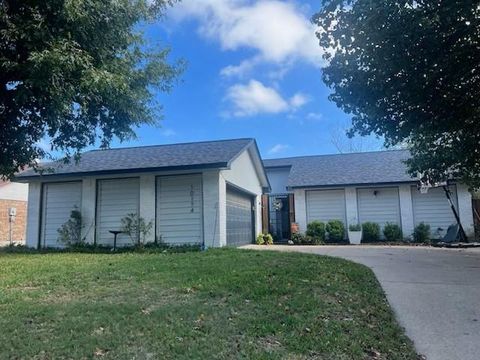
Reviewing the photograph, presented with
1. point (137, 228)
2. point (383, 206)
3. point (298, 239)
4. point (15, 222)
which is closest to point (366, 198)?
point (383, 206)

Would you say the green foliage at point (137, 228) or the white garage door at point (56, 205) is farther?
the white garage door at point (56, 205)

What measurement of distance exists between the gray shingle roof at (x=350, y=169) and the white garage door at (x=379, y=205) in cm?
67

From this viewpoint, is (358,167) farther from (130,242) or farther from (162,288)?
(162,288)

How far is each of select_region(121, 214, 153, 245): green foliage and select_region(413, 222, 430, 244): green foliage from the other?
38.6 ft

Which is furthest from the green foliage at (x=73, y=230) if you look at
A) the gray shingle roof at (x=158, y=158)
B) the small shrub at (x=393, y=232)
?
the small shrub at (x=393, y=232)

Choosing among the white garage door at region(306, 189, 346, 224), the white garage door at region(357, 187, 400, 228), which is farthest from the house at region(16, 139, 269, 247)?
the white garage door at region(357, 187, 400, 228)

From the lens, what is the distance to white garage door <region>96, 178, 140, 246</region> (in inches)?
591

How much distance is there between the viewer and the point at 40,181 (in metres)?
16.2

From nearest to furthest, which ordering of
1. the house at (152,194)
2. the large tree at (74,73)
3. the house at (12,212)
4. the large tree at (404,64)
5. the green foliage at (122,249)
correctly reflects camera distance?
1. the large tree at (74,73)
2. the large tree at (404,64)
3. the green foliage at (122,249)
4. the house at (152,194)
5. the house at (12,212)

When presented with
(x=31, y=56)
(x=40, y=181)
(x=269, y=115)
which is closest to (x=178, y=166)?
(x=40, y=181)

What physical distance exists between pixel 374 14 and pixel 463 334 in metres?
6.24

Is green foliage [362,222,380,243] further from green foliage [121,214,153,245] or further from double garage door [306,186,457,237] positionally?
green foliage [121,214,153,245]

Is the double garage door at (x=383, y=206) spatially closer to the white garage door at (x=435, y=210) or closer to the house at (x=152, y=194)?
the white garage door at (x=435, y=210)

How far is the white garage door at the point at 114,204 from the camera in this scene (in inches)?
591
